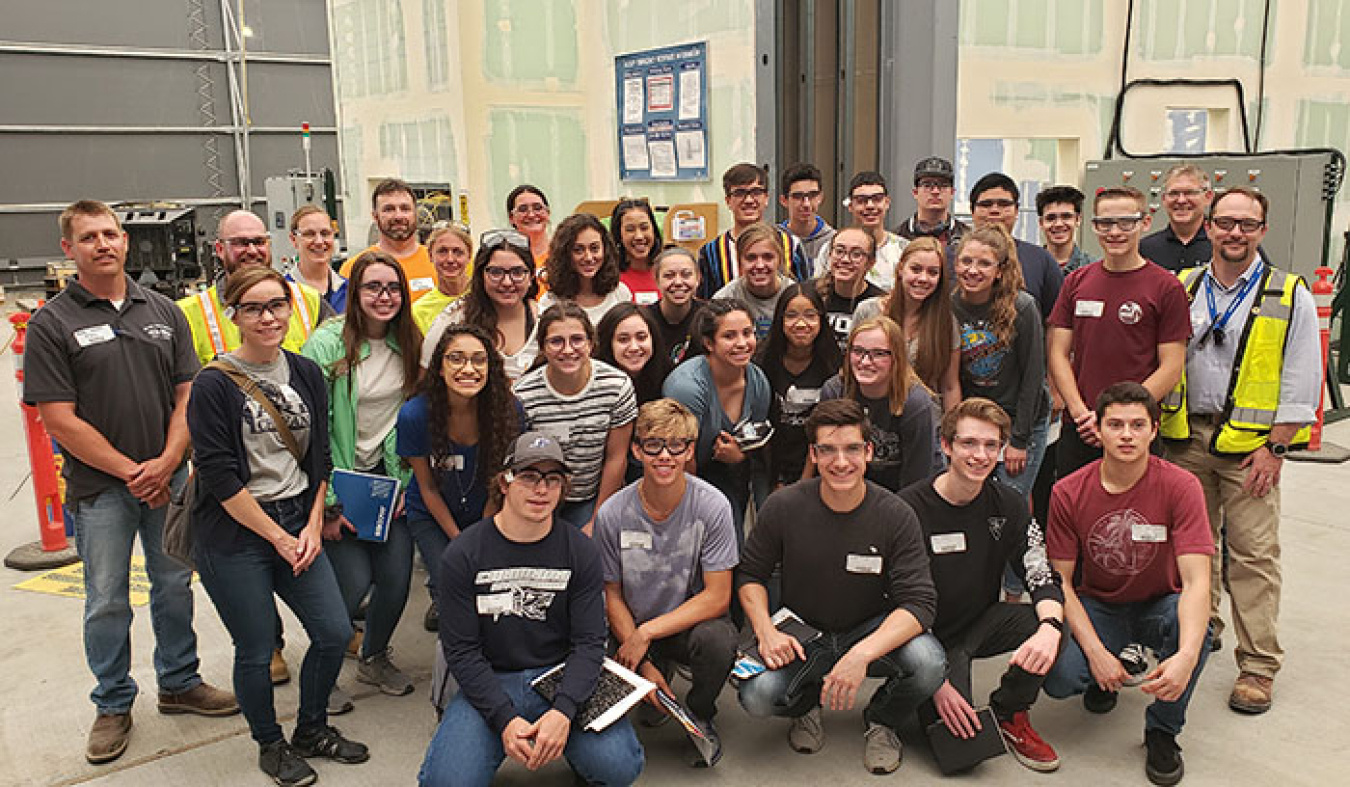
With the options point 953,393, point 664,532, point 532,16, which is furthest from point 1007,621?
point 532,16

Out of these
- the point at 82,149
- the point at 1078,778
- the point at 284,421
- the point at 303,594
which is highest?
the point at 82,149

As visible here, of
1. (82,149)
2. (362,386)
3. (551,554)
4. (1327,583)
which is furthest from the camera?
(82,149)

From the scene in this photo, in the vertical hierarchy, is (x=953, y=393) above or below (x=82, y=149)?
below

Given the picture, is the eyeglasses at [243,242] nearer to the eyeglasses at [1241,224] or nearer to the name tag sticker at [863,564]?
the name tag sticker at [863,564]

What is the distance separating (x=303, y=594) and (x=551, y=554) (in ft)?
2.87

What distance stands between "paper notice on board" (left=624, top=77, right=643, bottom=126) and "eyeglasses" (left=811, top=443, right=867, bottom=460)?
6380 mm

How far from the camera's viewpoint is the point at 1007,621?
353 centimetres

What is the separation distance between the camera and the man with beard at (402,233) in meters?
5.03

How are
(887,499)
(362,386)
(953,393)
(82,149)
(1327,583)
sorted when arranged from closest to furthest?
1. (887,499)
2. (362,386)
3. (953,393)
4. (1327,583)
5. (82,149)

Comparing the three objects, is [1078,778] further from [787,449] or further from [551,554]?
[551,554]

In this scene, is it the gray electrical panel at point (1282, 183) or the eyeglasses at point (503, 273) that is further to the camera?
the gray electrical panel at point (1282, 183)

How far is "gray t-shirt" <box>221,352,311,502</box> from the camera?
317 cm

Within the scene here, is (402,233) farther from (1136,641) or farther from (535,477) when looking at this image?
(1136,641)

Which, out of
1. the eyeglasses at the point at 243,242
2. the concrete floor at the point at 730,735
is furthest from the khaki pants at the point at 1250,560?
the eyeglasses at the point at 243,242
